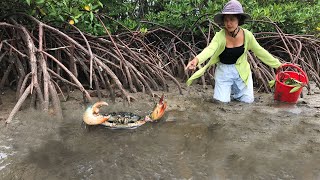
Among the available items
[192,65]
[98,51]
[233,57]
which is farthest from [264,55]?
[98,51]

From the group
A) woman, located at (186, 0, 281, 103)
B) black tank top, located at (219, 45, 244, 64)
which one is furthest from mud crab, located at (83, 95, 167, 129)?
black tank top, located at (219, 45, 244, 64)

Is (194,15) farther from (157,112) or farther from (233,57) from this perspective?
(157,112)

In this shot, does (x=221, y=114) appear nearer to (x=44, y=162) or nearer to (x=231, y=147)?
(x=231, y=147)

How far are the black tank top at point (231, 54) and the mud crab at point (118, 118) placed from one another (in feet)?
3.30

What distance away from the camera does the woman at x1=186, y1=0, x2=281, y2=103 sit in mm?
3506

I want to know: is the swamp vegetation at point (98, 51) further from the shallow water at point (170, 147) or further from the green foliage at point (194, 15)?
the shallow water at point (170, 147)

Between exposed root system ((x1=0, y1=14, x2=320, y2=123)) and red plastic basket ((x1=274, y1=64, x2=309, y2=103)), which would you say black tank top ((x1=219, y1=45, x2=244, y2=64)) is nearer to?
red plastic basket ((x1=274, y1=64, x2=309, y2=103))

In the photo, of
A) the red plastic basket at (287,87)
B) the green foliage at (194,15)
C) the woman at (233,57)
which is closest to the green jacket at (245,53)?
the woman at (233,57)

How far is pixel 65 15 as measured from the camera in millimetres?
3793

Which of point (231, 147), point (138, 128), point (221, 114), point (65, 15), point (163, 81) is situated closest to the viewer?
point (231, 147)

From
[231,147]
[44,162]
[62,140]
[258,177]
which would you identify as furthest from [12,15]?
[258,177]

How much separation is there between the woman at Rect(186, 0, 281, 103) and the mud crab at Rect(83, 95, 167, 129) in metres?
0.80

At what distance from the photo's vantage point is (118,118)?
295 centimetres

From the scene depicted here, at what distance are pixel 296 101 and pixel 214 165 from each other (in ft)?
6.44
